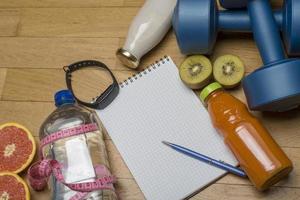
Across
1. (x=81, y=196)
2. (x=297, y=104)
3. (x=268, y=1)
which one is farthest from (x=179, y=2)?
(x=81, y=196)

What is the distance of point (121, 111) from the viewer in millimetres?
923

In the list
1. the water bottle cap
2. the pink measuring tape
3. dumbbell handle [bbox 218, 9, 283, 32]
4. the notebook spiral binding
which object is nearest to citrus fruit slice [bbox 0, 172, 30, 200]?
the pink measuring tape

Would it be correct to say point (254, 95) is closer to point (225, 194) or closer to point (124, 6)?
point (225, 194)

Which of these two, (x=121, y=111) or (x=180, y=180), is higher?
(x=121, y=111)

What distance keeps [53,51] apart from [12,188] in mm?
310

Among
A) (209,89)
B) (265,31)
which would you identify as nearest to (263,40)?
(265,31)

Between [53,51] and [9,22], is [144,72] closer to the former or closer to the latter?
[53,51]

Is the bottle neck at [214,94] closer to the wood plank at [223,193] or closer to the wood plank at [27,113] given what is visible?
the wood plank at [223,193]

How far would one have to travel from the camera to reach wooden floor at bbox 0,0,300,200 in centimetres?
93

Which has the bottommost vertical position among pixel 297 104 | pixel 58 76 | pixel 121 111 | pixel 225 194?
pixel 225 194

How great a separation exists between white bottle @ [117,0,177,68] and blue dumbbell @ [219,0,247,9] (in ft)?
0.35

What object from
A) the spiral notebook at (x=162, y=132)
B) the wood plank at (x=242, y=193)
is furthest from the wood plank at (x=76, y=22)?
the wood plank at (x=242, y=193)

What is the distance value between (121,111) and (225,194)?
0.26 m

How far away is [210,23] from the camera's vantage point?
0.85 metres
